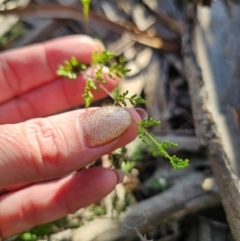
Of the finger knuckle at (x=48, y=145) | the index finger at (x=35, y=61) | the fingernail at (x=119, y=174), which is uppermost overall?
the index finger at (x=35, y=61)

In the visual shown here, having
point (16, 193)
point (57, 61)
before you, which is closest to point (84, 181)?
point (16, 193)

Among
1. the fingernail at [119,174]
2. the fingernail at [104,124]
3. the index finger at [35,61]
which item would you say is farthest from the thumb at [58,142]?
the index finger at [35,61]

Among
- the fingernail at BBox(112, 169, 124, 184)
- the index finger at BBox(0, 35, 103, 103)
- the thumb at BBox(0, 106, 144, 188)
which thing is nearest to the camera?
the thumb at BBox(0, 106, 144, 188)

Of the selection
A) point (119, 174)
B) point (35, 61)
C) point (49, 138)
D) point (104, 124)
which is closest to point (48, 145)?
point (49, 138)

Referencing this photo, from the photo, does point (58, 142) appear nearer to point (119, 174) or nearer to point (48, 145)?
point (48, 145)

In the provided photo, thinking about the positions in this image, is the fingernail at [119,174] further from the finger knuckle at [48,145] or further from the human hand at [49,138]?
the finger knuckle at [48,145]

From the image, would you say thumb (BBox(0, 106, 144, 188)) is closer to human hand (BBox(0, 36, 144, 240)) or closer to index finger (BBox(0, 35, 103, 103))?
human hand (BBox(0, 36, 144, 240))

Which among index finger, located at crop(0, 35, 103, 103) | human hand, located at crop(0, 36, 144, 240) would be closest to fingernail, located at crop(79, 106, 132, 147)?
human hand, located at crop(0, 36, 144, 240)
